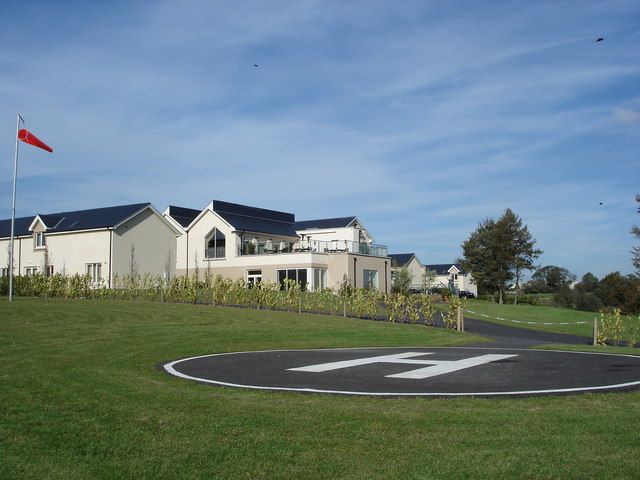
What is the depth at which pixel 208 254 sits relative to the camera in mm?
51125

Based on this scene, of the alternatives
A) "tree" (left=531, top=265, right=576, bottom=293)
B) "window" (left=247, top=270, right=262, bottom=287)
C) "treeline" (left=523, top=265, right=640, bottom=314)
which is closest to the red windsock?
"window" (left=247, top=270, right=262, bottom=287)

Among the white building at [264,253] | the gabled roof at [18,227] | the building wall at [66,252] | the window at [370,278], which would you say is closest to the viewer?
the building wall at [66,252]

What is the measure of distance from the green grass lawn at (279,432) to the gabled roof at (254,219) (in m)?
40.0

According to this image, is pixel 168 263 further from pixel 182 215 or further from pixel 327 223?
pixel 327 223

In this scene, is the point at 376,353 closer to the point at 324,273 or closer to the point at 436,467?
the point at 436,467

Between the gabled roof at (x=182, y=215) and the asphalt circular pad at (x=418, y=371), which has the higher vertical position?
the gabled roof at (x=182, y=215)

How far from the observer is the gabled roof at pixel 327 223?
198 feet

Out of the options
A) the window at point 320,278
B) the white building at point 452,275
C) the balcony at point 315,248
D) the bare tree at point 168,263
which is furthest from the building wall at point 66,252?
the white building at point 452,275

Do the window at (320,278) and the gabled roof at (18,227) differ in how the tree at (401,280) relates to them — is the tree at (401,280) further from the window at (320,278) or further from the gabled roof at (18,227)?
the gabled roof at (18,227)

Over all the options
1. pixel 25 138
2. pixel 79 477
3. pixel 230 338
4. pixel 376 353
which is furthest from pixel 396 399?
pixel 25 138

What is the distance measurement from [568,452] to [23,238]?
162ft

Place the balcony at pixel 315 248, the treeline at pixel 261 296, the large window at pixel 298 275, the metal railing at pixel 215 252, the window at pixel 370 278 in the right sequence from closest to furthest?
1. the treeline at pixel 261 296
2. the large window at pixel 298 275
3. the balcony at pixel 315 248
4. the window at pixel 370 278
5. the metal railing at pixel 215 252

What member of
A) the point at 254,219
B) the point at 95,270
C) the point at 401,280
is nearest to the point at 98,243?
the point at 95,270

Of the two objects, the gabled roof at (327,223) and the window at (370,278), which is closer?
the window at (370,278)
